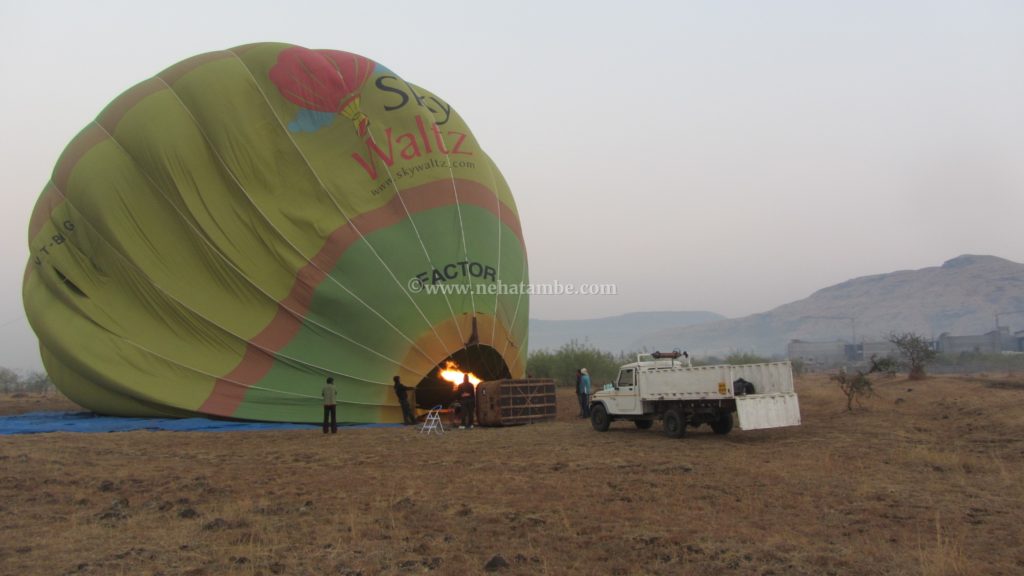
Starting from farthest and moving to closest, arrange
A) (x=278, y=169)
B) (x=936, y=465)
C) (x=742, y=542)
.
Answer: (x=278, y=169) → (x=936, y=465) → (x=742, y=542)

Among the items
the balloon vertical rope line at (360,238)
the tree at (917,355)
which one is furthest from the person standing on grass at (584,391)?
the tree at (917,355)

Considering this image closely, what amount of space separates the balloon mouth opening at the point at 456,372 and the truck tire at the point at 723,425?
4687 mm

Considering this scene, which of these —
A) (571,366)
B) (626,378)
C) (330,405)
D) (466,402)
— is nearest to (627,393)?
(626,378)

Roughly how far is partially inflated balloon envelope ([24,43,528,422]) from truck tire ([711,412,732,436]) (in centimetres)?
470

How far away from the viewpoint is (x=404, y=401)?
15234 mm

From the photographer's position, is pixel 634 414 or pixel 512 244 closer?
pixel 634 414

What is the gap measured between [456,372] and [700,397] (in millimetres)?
5383

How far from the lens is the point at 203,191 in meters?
15.7

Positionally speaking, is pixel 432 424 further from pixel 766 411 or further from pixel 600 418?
pixel 766 411

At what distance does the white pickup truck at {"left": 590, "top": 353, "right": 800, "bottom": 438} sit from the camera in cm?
1275

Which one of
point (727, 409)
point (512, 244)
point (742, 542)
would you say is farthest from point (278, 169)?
point (742, 542)

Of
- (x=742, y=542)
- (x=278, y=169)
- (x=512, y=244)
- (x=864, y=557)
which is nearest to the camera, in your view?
(x=864, y=557)

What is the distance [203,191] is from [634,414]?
979 centimetres

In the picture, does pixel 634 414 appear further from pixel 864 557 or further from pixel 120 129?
pixel 120 129
